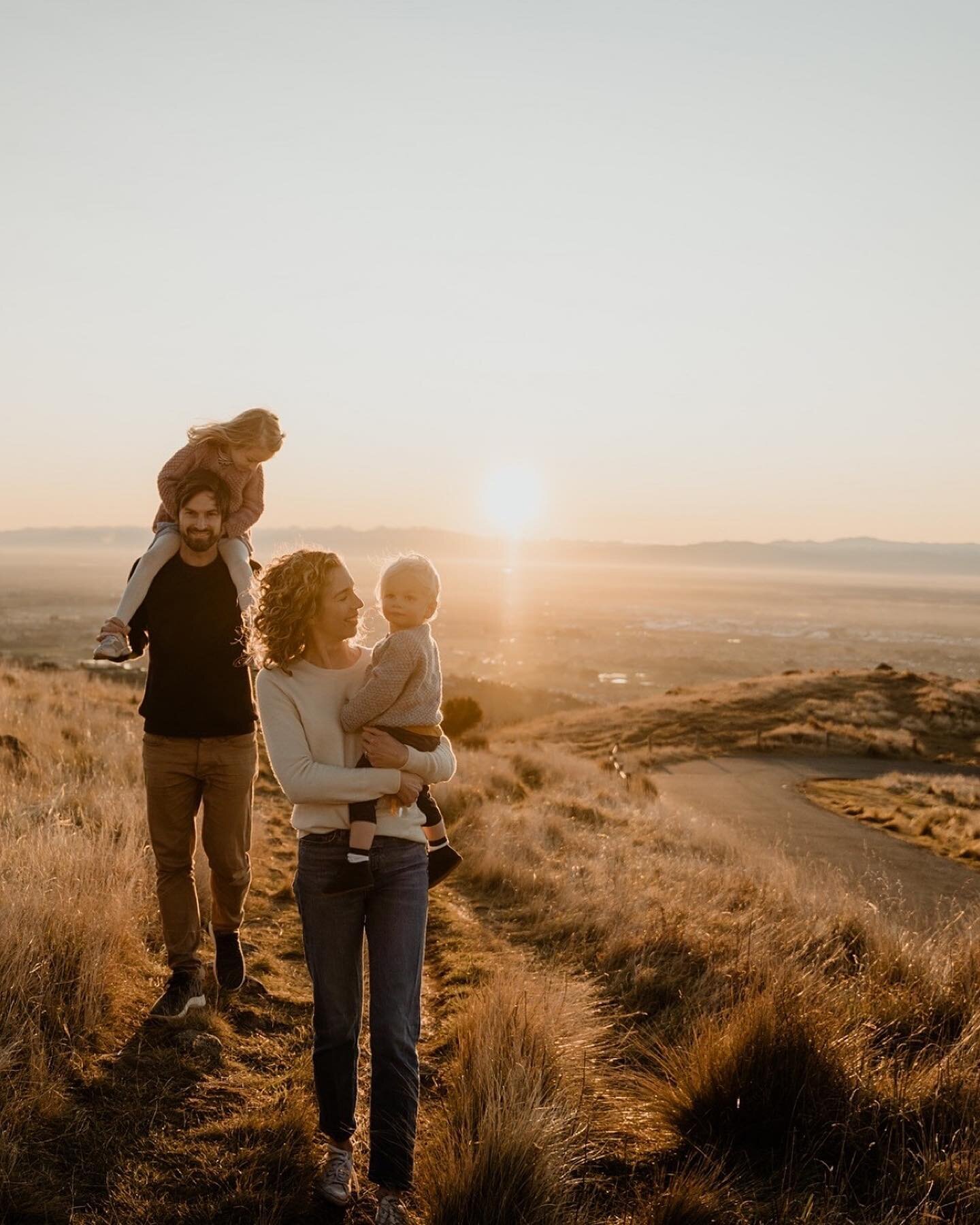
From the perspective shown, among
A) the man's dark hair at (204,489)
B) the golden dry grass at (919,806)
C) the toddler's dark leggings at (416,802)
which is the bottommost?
the golden dry grass at (919,806)

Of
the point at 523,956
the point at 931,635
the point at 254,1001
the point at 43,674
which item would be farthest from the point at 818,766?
the point at 931,635

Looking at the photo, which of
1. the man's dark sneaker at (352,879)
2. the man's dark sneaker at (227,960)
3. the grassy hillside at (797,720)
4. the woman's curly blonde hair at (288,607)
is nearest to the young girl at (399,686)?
the man's dark sneaker at (352,879)

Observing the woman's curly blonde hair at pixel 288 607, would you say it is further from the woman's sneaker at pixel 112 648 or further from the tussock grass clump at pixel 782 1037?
the tussock grass clump at pixel 782 1037

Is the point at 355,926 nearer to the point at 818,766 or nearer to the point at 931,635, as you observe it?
the point at 818,766

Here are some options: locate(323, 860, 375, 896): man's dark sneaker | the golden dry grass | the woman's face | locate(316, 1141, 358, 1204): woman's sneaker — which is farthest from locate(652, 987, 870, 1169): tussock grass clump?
the golden dry grass

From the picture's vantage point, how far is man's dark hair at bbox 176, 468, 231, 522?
4105 millimetres

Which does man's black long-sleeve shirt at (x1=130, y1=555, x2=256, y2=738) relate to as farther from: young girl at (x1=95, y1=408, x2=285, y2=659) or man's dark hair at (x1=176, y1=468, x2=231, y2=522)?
man's dark hair at (x1=176, y1=468, x2=231, y2=522)

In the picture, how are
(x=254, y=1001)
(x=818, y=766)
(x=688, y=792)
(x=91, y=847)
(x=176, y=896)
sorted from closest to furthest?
(x=176, y=896) → (x=254, y=1001) → (x=91, y=847) → (x=688, y=792) → (x=818, y=766)

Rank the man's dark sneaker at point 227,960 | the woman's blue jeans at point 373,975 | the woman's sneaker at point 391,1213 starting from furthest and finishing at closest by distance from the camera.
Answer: the man's dark sneaker at point 227,960, the woman's blue jeans at point 373,975, the woman's sneaker at point 391,1213

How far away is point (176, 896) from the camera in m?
4.37

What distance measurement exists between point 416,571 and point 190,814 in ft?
6.47

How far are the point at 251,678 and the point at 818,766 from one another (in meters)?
24.7

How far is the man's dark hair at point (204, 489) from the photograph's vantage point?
4105 millimetres

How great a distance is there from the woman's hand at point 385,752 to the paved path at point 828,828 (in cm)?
419
